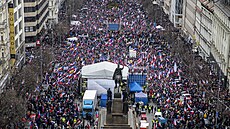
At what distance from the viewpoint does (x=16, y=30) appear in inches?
3548

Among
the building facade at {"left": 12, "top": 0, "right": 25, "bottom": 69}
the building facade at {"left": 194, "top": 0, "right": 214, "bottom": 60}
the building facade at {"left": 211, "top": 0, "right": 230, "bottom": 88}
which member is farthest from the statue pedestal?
the building facade at {"left": 194, "top": 0, "right": 214, "bottom": 60}

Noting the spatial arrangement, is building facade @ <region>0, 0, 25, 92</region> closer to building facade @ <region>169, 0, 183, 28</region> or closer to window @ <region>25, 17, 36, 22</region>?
window @ <region>25, 17, 36, 22</region>

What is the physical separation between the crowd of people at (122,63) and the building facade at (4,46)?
16.7 ft

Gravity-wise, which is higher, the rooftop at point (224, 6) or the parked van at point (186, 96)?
the rooftop at point (224, 6)

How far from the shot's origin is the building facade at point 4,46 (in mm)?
77281

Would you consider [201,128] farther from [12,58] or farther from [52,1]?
[52,1]

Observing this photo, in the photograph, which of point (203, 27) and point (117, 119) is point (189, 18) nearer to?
point (203, 27)

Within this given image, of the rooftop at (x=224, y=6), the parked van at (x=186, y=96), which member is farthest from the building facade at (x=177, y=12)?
the parked van at (x=186, y=96)

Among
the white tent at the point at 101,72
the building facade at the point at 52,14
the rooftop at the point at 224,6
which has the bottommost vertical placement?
the building facade at the point at 52,14

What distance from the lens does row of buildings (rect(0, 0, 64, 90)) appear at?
79.6 m

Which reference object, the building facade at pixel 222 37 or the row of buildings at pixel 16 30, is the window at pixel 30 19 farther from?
the building facade at pixel 222 37

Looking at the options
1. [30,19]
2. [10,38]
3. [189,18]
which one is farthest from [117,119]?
[189,18]

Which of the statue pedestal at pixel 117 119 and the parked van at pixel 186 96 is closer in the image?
the statue pedestal at pixel 117 119

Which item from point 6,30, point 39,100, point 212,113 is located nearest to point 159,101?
point 212,113
